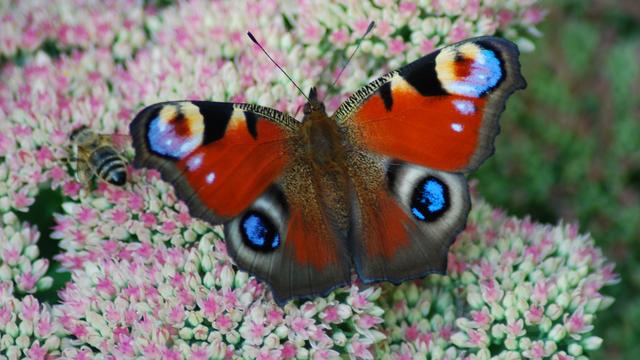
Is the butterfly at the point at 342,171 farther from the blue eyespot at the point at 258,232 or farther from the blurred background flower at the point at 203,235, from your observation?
the blurred background flower at the point at 203,235

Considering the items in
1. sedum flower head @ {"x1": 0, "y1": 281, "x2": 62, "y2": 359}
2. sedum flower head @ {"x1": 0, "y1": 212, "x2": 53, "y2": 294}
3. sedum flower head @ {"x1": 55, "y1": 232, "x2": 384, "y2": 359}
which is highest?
sedum flower head @ {"x1": 55, "y1": 232, "x2": 384, "y2": 359}

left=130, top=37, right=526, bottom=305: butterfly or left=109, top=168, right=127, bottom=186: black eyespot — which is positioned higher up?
left=130, top=37, right=526, bottom=305: butterfly

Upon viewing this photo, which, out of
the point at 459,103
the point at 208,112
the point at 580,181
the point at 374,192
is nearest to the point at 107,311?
the point at 208,112

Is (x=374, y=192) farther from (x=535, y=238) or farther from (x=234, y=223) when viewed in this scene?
(x=535, y=238)

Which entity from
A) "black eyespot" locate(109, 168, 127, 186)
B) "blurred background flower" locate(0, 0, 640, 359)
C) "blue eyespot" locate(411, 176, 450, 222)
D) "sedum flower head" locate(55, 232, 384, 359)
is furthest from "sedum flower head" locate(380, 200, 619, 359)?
"black eyespot" locate(109, 168, 127, 186)

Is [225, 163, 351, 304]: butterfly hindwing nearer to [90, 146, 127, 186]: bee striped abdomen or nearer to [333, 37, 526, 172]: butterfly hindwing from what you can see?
[333, 37, 526, 172]: butterfly hindwing

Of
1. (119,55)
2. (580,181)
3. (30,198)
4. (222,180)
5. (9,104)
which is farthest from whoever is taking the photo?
(580,181)

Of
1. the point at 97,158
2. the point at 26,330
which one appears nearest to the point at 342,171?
the point at 97,158
